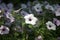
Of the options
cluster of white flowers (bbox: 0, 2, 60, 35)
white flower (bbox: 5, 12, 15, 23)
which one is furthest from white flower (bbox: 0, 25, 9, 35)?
white flower (bbox: 5, 12, 15, 23)

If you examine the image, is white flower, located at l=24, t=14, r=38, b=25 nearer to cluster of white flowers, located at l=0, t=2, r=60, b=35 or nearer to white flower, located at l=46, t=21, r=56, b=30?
cluster of white flowers, located at l=0, t=2, r=60, b=35

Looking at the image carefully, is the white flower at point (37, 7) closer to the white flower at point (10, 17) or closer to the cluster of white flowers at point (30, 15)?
the cluster of white flowers at point (30, 15)

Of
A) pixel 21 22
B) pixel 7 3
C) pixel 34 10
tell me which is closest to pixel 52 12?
pixel 34 10

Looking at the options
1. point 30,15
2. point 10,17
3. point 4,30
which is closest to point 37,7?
point 30,15

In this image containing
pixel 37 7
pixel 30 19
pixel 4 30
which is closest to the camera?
pixel 4 30

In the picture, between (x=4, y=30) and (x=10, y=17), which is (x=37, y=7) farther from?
(x=4, y=30)

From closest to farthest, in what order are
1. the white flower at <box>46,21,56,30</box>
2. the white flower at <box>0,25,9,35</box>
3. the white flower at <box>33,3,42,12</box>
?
the white flower at <box>0,25,9,35</box> < the white flower at <box>46,21,56,30</box> < the white flower at <box>33,3,42,12</box>

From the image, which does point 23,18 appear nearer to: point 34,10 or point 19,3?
point 34,10

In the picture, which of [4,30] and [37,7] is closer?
[4,30]

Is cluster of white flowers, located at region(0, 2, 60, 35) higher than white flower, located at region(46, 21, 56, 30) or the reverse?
higher

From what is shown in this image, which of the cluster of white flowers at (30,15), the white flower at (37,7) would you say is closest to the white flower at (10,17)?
the cluster of white flowers at (30,15)

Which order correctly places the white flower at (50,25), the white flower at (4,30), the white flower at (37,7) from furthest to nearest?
the white flower at (37,7)
the white flower at (50,25)
the white flower at (4,30)
